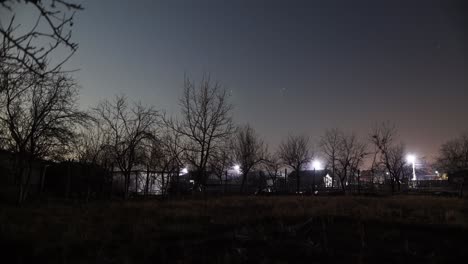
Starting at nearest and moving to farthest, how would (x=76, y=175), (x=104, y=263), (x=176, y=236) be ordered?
(x=104, y=263) → (x=176, y=236) → (x=76, y=175)

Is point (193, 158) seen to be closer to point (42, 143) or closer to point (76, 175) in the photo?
point (76, 175)

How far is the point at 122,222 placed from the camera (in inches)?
388

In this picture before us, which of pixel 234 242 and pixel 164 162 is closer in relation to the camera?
pixel 234 242

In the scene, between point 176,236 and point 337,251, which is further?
point 176,236

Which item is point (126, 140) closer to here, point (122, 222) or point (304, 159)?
point (122, 222)

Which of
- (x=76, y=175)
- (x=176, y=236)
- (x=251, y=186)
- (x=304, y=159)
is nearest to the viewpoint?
(x=176, y=236)

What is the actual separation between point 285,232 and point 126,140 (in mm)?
18078

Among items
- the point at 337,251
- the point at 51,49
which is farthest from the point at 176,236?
the point at 51,49

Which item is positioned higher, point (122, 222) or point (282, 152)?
point (282, 152)

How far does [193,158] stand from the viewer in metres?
27.0

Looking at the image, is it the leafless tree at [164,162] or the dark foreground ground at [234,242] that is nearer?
the dark foreground ground at [234,242]

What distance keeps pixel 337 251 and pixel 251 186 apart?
Answer: 1563 inches

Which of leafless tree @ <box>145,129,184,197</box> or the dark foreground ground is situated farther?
leafless tree @ <box>145,129,184,197</box>

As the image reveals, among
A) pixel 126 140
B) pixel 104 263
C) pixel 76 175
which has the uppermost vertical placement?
pixel 126 140
